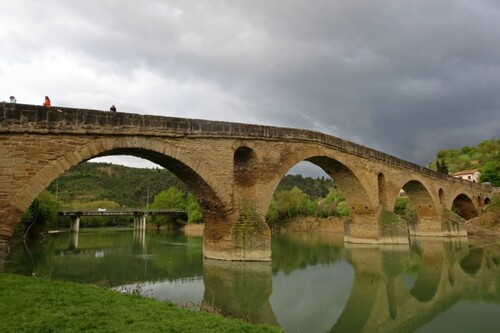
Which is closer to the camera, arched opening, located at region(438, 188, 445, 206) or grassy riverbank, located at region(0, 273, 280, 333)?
grassy riverbank, located at region(0, 273, 280, 333)

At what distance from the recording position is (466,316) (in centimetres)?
870

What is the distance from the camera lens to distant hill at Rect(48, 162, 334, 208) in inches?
3248

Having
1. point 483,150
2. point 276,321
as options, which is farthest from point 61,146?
point 483,150

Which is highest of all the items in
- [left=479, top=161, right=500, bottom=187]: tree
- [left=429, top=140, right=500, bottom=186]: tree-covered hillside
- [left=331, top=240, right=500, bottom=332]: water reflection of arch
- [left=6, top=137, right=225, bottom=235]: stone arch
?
[left=429, top=140, right=500, bottom=186]: tree-covered hillside

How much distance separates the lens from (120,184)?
93875 mm

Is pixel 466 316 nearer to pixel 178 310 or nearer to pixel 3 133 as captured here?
pixel 178 310

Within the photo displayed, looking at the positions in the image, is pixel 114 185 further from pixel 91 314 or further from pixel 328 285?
pixel 91 314

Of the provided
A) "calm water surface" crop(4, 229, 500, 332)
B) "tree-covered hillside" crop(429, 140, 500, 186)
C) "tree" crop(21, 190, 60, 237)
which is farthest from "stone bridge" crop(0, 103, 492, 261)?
"tree-covered hillside" crop(429, 140, 500, 186)

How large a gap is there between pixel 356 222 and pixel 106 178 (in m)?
82.6

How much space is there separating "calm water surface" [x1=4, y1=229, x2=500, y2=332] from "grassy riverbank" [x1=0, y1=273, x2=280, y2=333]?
206 cm

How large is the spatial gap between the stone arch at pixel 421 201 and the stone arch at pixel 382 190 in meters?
6.45

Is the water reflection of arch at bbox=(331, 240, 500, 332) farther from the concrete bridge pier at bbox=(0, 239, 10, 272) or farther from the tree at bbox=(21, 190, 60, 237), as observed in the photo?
the tree at bbox=(21, 190, 60, 237)

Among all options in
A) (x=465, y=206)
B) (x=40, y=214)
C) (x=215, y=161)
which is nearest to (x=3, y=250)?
(x=215, y=161)

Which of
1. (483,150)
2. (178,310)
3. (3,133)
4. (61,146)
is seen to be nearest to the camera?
(178,310)
